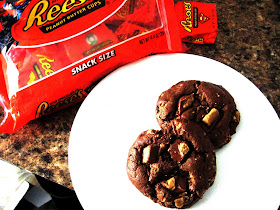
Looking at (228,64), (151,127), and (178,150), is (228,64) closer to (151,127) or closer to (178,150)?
(151,127)

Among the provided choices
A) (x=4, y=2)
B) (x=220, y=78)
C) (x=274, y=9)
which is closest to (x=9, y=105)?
(x=4, y=2)

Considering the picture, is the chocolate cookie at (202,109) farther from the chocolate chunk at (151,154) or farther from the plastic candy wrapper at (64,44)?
the plastic candy wrapper at (64,44)

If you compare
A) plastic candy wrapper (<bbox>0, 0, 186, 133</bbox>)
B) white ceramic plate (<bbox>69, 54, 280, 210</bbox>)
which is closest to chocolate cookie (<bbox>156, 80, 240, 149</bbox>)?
white ceramic plate (<bbox>69, 54, 280, 210</bbox>)

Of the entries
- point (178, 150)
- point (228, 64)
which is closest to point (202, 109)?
point (178, 150)

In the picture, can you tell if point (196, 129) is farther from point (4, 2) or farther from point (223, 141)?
point (4, 2)

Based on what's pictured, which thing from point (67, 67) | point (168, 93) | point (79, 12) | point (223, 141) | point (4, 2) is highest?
point (4, 2)

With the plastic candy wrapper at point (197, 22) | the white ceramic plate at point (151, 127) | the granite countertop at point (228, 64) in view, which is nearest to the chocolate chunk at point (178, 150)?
the white ceramic plate at point (151, 127)
